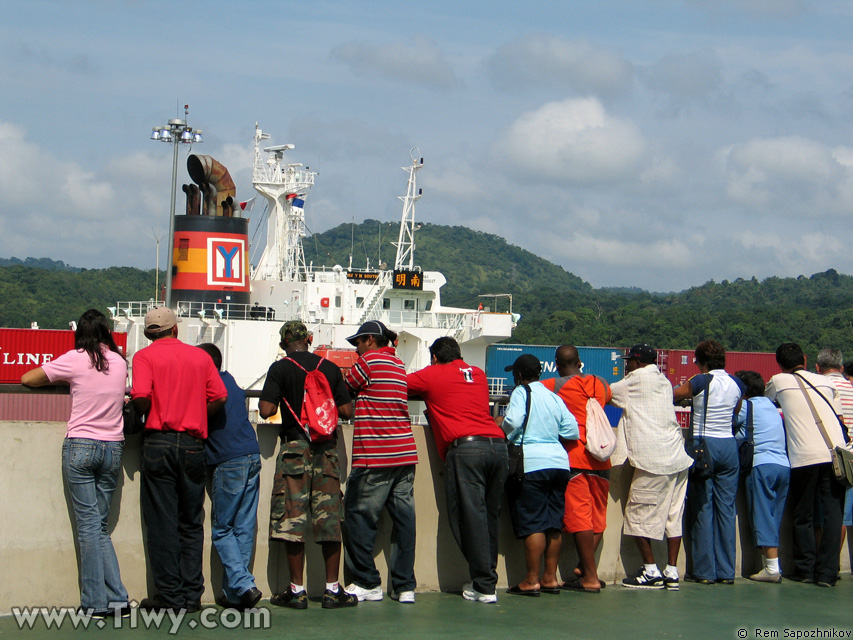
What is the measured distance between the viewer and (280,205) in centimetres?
3678

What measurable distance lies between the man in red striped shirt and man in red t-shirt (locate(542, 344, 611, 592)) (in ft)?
3.90

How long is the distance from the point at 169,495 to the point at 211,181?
27.7 meters

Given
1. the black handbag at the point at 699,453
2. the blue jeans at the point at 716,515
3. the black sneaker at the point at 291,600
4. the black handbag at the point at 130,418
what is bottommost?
the black sneaker at the point at 291,600

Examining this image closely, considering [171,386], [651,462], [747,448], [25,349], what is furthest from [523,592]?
[25,349]

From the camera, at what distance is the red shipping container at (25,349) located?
94.1 feet

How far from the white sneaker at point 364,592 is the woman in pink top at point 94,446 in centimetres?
138

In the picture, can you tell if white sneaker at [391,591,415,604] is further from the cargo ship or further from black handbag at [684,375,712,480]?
the cargo ship

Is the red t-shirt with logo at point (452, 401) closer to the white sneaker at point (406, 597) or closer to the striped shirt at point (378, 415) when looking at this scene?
the striped shirt at point (378, 415)

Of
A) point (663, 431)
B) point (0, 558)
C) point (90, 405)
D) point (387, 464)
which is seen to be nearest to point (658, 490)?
point (663, 431)

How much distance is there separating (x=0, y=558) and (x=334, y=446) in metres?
2.01

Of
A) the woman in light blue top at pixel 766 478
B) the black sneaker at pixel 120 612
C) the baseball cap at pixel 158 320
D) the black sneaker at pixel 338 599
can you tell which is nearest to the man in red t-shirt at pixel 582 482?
the woman in light blue top at pixel 766 478

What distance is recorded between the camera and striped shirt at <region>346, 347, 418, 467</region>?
594cm

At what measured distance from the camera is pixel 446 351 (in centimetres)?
629

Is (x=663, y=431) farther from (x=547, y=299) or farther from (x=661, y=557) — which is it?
(x=547, y=299)
